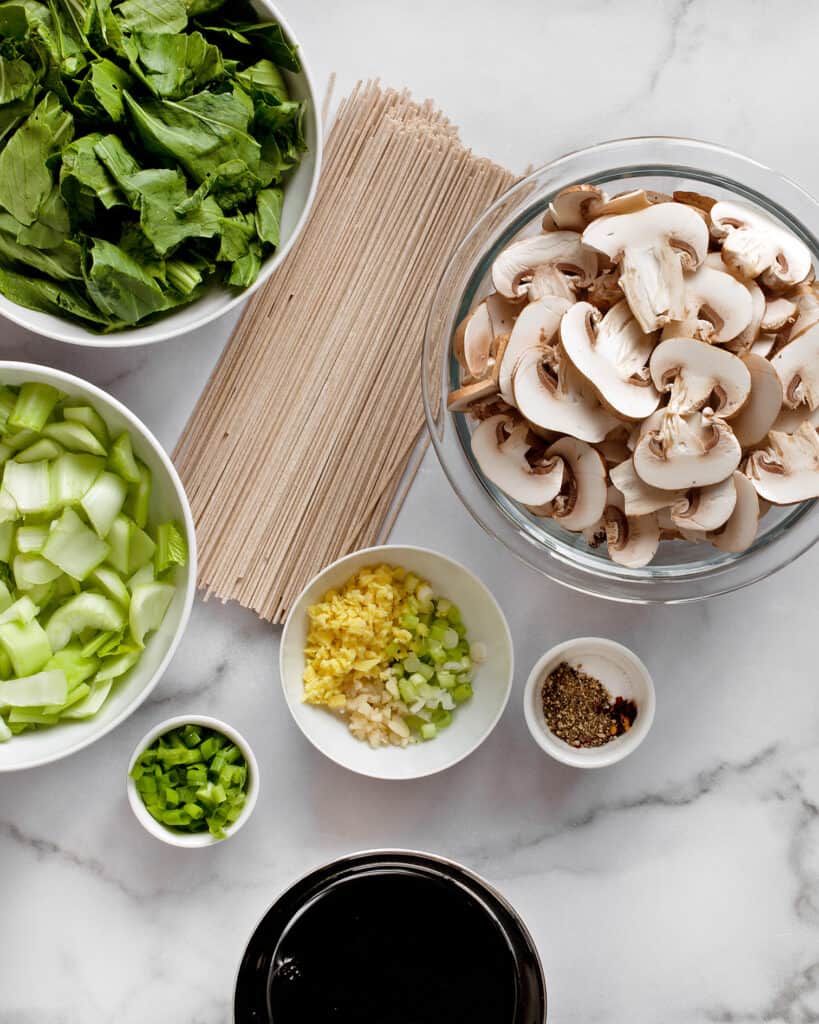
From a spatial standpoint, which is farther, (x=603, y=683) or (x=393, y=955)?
(x=603, y=683)

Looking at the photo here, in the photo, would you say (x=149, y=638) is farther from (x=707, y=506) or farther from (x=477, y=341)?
(x=707, y=506)

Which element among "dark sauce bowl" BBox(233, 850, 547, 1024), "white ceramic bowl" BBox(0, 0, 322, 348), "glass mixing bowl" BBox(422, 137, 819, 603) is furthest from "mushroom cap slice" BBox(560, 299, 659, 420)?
"dark sauce bowl" BBox(233, 850, 547, 1024)

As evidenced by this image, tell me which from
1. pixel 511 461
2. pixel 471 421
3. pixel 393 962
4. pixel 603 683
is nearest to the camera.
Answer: pixel 511 461

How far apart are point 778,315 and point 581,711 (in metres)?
0.67

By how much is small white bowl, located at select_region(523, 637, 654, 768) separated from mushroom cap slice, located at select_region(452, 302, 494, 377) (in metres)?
0.49

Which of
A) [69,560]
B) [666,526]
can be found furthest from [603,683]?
[69,560]

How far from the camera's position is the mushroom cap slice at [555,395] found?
3.92 ft

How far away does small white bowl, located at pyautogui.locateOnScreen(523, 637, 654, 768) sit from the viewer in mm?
1565

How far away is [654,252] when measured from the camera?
1.19 m

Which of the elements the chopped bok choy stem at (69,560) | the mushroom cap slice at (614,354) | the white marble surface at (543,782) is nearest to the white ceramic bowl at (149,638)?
the chopped bok choy stem at (69,560)

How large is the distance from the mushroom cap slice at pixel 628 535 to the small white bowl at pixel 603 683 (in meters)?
0.32

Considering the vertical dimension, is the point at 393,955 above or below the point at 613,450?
below

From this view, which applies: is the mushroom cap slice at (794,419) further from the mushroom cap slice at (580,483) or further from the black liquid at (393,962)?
the black liquid at (393,962)

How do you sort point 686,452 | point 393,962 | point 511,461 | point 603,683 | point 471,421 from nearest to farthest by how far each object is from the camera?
point 686,452
point 511,461
point 471,421
point 393,962
point 603,683
